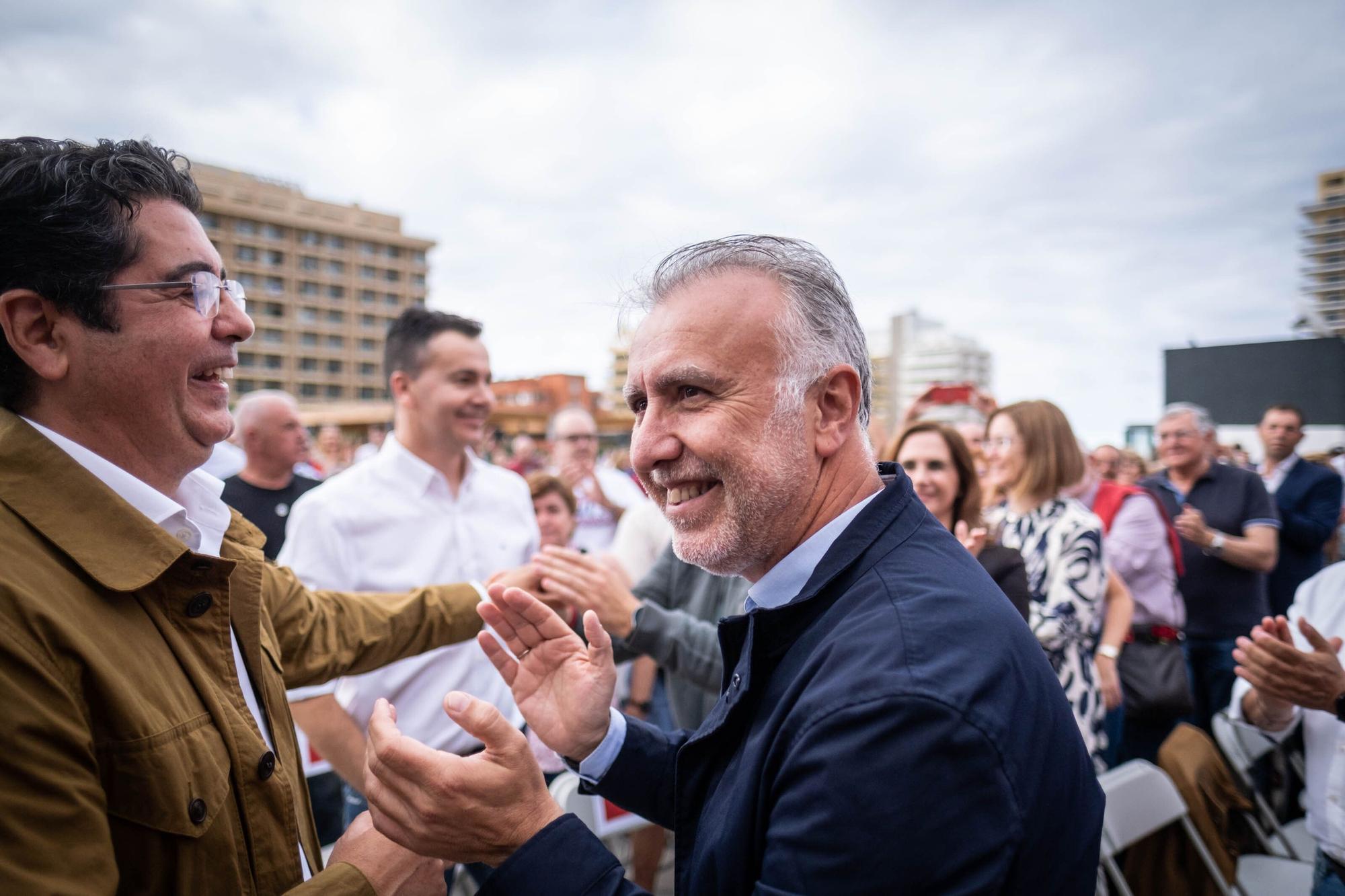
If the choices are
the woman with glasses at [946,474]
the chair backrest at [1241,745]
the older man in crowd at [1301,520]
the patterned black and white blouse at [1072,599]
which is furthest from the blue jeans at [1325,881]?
the older man in crowd at [1301,520]

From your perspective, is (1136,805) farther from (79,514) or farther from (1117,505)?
(79,514)

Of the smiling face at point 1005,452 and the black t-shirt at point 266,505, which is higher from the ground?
the smiling face at point 1005,452

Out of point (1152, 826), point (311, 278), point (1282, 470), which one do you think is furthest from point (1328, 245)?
point (1152, 826)

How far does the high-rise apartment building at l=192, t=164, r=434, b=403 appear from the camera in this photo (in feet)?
240

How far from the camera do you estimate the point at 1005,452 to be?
12.8ft

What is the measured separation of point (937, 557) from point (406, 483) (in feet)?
8.42

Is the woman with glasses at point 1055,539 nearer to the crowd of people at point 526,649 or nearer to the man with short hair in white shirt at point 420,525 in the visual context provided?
the crowd of people at point 526,649

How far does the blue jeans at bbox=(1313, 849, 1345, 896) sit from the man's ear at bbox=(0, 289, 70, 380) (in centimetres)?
348

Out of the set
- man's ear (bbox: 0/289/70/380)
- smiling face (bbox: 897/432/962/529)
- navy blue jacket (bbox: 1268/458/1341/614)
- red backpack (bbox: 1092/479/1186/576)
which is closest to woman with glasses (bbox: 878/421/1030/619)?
smiling face (bbox: 897/432/962/529)

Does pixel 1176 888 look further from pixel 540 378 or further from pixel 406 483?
pixel 540 378

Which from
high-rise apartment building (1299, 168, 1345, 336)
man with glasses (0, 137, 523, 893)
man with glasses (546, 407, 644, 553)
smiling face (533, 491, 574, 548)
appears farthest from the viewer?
high-rise apartment building (1299, 168, 1345, 336)

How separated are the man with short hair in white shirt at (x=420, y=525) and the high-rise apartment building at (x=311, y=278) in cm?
7509

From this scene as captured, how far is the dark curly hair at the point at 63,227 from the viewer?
139 centimetres

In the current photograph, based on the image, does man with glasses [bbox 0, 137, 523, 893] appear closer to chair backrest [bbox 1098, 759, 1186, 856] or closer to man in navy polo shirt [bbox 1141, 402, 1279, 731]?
chair backrest [bbox 1098, 759, 1186, 856]
